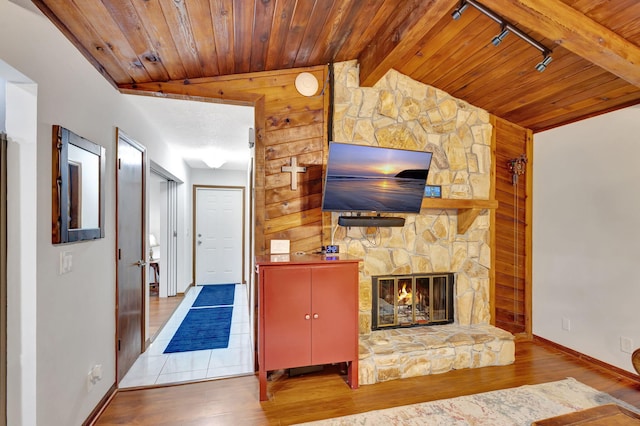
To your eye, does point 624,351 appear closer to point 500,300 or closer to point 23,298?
point 500,300

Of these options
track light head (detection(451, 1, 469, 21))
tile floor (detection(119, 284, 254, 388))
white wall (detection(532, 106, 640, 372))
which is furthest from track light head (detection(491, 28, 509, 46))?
tile floor (detection(119, 284, 254, 388))

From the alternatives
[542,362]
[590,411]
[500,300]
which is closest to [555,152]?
[500,300]

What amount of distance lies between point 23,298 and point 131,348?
1.52 m

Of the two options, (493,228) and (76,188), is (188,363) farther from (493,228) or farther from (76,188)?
(493,228)

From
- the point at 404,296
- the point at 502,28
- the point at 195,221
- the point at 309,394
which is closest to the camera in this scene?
the point at 502,28

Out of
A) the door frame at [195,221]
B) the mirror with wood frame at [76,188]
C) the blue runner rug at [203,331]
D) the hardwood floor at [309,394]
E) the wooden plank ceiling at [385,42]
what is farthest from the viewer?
the door frame at [195,221]

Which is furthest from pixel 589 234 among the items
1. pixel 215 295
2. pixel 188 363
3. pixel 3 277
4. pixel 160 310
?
pixel 160 310

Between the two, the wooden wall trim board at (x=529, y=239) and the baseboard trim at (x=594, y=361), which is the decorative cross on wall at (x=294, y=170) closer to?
the wooden wall trim board at (x=529, y=239)

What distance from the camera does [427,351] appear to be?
2.56 m

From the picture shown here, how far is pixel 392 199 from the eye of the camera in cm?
269

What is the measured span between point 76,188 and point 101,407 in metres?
1.54

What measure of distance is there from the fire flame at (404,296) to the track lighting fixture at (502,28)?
7.13 feet

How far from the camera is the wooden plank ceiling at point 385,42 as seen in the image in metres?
1.74

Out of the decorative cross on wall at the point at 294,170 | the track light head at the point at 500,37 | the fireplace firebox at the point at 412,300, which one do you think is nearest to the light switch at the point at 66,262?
the decorative cross on wall at the point at 294,170
